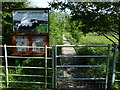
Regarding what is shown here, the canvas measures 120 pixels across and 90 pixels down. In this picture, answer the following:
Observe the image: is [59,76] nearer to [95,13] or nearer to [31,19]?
[31,19]

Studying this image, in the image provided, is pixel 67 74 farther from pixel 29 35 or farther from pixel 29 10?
pixel 29 10

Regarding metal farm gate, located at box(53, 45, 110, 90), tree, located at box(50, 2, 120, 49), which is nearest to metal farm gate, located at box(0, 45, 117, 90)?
metal farm gate, located at box(53, 45, 110, 90)

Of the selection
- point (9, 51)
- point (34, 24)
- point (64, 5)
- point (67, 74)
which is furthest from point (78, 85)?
point (9, 51)

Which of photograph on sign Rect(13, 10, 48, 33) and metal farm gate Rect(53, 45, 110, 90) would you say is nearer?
metal farm gate Rect(53, 45, 110, 90)

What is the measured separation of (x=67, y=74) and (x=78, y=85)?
0.62 m

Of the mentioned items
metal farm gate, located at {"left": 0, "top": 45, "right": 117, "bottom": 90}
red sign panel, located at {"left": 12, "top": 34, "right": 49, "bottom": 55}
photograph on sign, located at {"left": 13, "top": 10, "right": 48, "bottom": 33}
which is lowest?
metal farm gate, located at {"left": 0, "top": 45, "right": 117, "bottom": 90}

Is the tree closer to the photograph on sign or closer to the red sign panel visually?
the photograph on sign

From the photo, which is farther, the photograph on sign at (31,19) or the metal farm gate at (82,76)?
the photograph on sign at (31,19)

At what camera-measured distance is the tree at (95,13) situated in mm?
3904

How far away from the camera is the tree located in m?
3.90

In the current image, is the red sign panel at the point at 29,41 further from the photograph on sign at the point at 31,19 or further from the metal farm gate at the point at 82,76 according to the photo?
the metal farm gate at the point at 82,76

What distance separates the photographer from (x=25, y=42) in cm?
391

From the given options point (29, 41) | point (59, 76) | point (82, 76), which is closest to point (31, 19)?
point (29, 41)

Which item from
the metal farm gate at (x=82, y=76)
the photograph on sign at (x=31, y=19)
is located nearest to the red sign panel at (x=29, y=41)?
the photograph on sign at (x=31, y=19)
